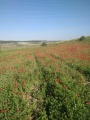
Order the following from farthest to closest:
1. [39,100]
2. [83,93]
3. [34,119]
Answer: [39,100], [83,93], [34,119]

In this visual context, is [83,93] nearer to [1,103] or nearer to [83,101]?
[83,101]

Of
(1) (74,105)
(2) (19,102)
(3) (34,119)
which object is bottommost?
(3) (34,119)

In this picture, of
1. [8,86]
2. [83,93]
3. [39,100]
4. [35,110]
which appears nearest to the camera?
[35,110]

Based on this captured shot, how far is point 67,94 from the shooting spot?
4984 millimetres

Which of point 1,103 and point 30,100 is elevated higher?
point 1,103

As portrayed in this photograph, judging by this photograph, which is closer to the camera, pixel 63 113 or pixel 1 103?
pixel 63 113

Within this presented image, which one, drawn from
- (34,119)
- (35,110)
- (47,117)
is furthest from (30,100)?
(47,117)

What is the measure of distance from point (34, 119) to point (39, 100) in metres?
1.34

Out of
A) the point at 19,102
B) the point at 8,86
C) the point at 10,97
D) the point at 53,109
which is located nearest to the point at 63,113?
the point at 53,109

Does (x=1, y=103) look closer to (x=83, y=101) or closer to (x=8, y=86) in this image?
(x=8, y=86)

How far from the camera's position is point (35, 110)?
4.85 meters

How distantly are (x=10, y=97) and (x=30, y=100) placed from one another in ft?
4.02

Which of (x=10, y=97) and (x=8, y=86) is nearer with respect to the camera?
(x=10, y=97)

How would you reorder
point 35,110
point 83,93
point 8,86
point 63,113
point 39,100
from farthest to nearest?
point 8,86 → point 39,100 → point 83,93 → point 35,110 → point 63,113
